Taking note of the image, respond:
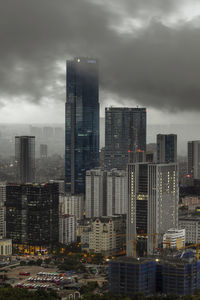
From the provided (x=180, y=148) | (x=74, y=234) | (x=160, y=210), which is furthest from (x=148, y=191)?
(x=180, y=148)

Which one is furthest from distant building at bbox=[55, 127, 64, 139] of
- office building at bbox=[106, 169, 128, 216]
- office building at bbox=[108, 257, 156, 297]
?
office building at bbox=[108, 257, 156, 297]

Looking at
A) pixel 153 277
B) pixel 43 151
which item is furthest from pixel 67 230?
pixel 153 277

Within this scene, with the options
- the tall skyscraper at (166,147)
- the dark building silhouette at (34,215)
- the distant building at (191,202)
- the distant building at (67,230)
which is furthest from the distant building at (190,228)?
the tall skyscraper at (166,147)

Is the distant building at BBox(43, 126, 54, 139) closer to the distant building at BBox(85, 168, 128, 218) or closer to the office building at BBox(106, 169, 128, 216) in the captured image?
the distant building at BBox(85, 168, 128, 218)

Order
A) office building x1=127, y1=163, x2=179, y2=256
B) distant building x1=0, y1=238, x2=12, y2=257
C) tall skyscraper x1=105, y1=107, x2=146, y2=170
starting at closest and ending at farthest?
office building x1=127, y1=163, x2=179, y2=256
distant building x1=0, y1=238, x2=12, y2=257
tall skyscraper x1=105, y1=107, x2=146, y2=170

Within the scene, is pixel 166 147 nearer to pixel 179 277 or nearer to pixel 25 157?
pixel 25 157

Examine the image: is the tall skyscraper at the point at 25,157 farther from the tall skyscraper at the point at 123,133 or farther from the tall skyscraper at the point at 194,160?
the tall skyscraper at the point at 194,160
